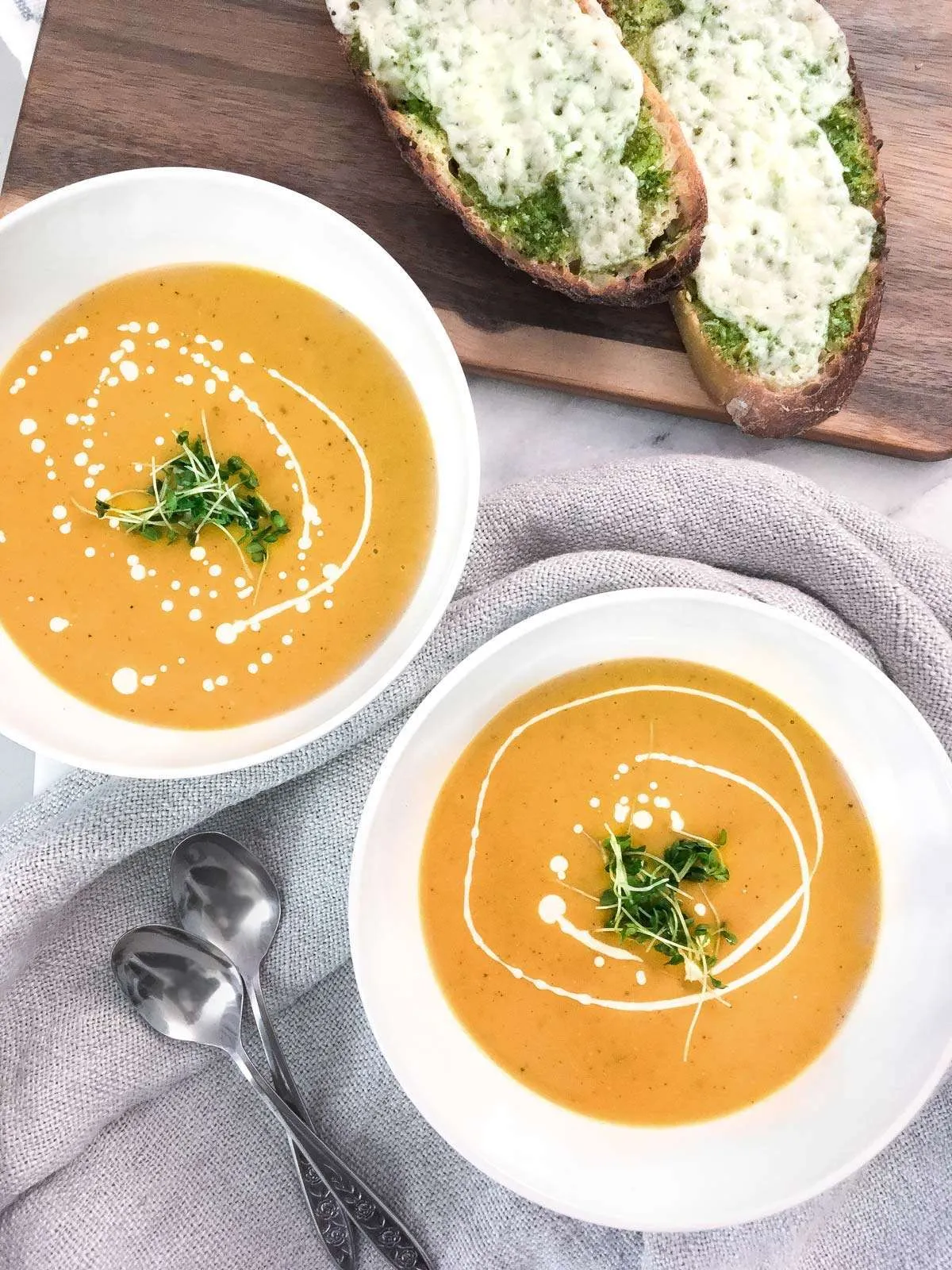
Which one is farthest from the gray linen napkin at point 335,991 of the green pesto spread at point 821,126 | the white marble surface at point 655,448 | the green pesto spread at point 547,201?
the green pesto spread at point 547,201

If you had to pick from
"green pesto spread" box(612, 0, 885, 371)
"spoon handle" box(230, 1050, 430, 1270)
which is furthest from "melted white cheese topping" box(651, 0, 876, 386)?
"spoon handle" box(230, 1050, 430, 1270)

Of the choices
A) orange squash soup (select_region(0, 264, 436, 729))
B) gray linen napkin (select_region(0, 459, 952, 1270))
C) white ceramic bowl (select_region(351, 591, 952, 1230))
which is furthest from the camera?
gray linen napkin (select_region(0, 459, 952, 1270))

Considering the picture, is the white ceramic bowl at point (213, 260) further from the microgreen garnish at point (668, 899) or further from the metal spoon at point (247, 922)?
the microgreen garnish at point (668, 899)

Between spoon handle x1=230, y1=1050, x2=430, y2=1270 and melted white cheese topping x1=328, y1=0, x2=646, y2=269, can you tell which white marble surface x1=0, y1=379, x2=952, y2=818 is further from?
spoon handle x1=230, y1=1050, x2=430, y2=1270

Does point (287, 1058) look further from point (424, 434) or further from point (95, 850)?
point (424, 434)

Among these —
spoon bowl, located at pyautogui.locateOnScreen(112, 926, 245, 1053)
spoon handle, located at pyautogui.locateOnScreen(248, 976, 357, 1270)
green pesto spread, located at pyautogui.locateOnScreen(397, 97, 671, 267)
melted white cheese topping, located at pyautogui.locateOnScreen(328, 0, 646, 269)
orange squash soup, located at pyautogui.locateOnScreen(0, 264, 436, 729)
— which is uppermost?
melted white cheese topping, located at pyautogui.locateOnScreen(328, 0, 646, 269)

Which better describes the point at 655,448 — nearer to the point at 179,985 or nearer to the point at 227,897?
the point at 227,897
